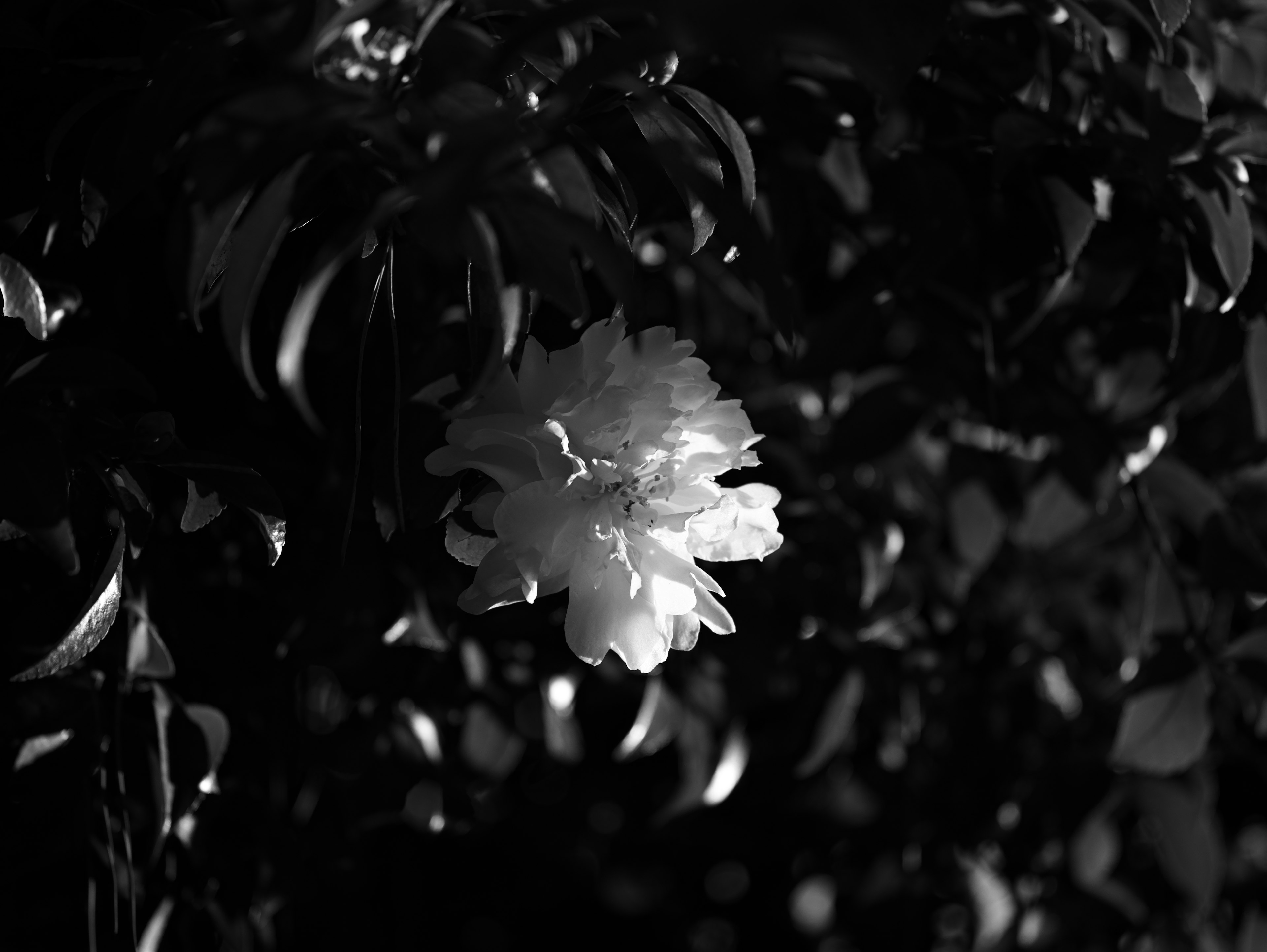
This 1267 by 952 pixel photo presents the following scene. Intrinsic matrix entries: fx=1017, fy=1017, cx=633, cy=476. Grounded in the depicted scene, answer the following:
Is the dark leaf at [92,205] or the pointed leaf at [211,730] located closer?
the dark leaf at [92,205]

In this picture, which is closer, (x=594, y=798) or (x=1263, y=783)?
(x=594, y=798)

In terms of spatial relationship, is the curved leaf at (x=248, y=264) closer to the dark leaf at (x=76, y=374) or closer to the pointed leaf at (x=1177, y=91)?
the dark leaf at (x=76, y=374)

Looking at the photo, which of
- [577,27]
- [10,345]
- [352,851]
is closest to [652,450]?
[577,27]

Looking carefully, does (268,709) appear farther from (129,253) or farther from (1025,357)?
(1025,357)

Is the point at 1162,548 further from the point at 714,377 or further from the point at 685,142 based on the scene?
the point at 685,142

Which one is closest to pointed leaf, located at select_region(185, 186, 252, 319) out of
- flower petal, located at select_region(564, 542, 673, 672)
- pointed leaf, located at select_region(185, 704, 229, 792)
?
flower petal, located at select_region(564, 542, 673, 672)

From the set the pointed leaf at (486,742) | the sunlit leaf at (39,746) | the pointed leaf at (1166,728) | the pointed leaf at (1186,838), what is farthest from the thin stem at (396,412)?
the pointed leaf at (1186,838)
